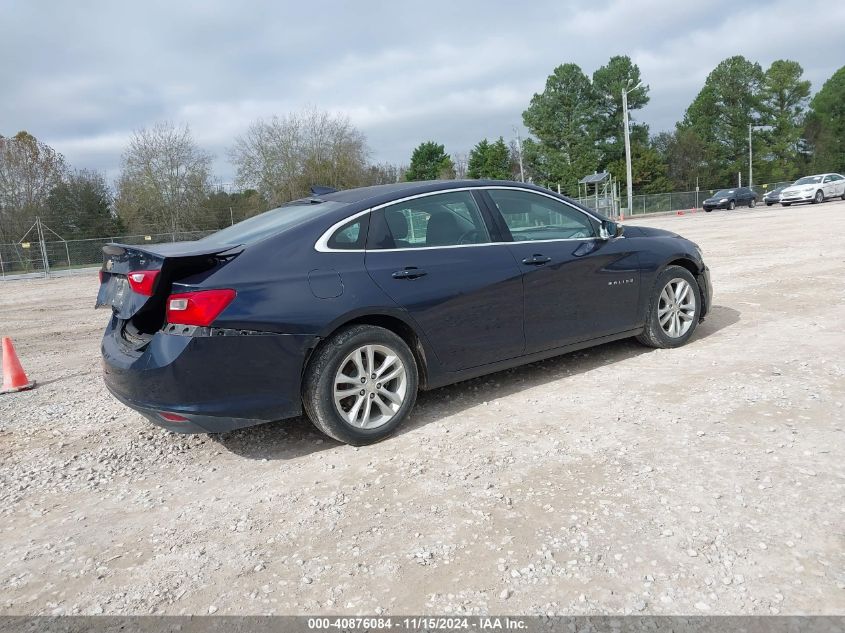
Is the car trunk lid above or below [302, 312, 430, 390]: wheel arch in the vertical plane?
above

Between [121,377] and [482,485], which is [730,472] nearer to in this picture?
[482,485]

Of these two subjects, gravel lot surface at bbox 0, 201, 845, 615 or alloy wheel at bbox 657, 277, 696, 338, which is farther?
alloy wheel at bbox 657, 277, 696, 338

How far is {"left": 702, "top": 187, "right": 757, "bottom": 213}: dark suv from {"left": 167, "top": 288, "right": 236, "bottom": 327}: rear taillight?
45.2 m

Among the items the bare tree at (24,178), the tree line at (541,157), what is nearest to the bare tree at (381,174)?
the tree line at (541,157)

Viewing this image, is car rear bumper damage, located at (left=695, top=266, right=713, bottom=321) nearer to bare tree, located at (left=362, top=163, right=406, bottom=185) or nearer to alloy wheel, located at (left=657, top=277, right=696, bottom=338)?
alloy wheel, located at (left=657, top=277, right=696, bottom=338)

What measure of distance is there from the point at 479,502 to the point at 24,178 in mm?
44310

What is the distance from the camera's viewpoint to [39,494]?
353cm

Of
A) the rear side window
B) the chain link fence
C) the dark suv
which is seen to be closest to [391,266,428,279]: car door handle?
the rear side window

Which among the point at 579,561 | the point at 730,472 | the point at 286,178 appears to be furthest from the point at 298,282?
the point at 286,178

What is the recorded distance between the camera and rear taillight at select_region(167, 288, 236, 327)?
11.2ft

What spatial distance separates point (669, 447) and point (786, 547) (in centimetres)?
100

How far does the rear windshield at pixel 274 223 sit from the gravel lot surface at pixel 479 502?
136cm

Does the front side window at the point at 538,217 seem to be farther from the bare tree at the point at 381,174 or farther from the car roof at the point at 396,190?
the bare tree at the point at 381,174

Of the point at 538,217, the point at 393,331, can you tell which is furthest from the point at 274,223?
the point at 538,217
